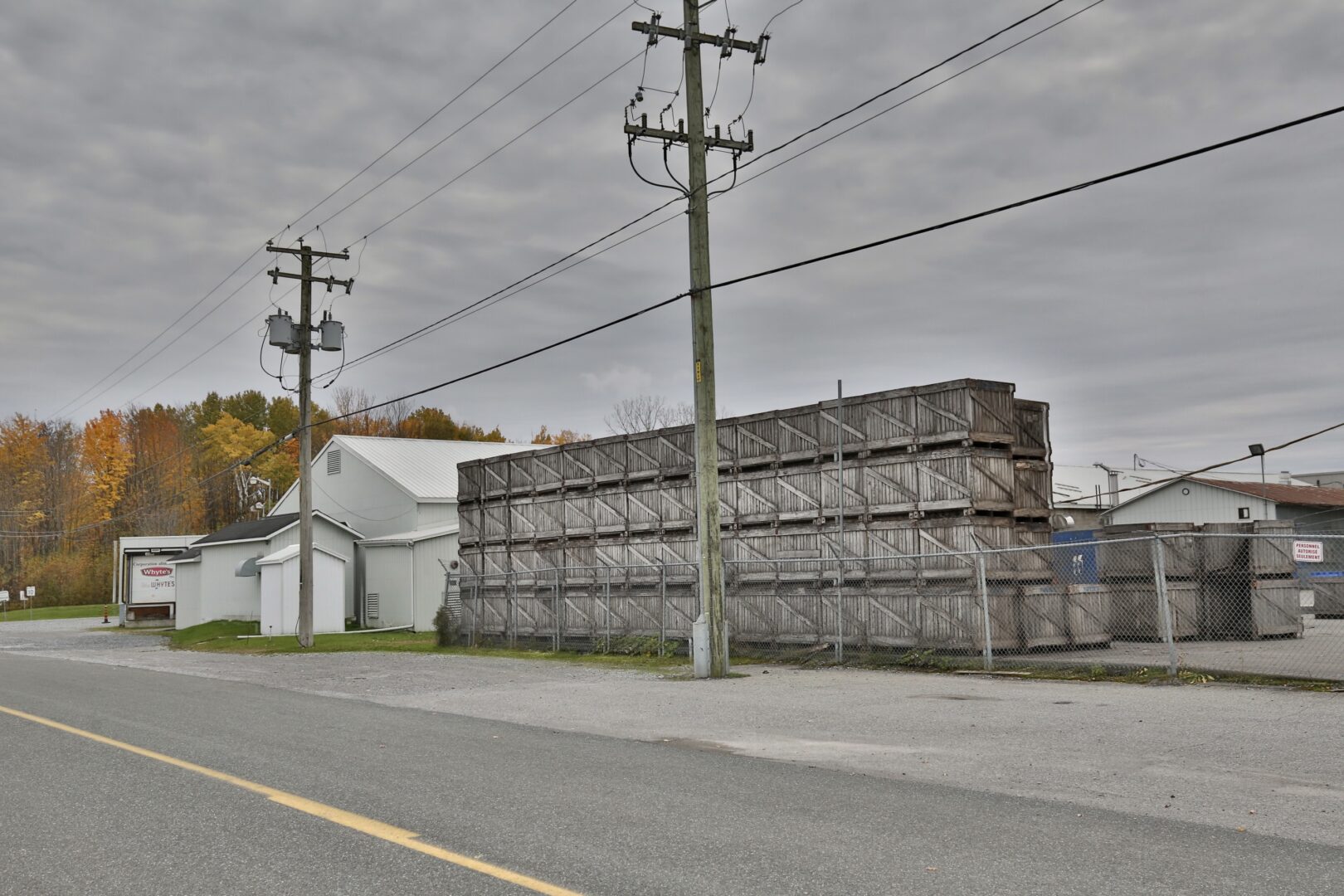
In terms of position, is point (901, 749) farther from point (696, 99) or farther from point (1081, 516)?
point (1081, 516)

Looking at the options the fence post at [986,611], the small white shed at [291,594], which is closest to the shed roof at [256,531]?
the small white shed at [291,594]

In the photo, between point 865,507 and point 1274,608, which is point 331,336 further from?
point 1274,608

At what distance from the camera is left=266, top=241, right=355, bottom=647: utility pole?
31203mm

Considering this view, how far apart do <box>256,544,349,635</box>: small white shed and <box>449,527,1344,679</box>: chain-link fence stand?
1486cm

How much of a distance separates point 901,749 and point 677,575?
552 inches

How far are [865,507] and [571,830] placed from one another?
14.3 metres

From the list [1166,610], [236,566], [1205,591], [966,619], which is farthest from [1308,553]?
[236,566]

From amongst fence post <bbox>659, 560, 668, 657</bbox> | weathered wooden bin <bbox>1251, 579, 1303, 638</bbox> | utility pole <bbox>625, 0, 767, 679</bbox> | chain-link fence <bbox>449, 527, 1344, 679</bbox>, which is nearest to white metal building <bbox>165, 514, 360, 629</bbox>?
chain-link fence <bbox>449, 527, 1344, 679</bbox>

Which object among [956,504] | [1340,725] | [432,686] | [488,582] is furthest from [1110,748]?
[488,582]

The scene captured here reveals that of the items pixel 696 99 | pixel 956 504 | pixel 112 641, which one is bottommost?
pixel 112 641

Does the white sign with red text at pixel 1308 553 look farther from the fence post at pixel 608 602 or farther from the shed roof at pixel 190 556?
the shed roof at pixel 190 556

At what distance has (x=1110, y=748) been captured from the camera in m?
10.0

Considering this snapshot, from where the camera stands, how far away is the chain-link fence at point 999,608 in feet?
59.6

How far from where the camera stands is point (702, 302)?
18547 mm
